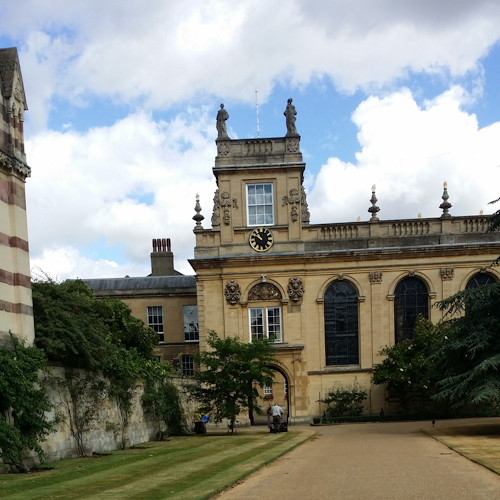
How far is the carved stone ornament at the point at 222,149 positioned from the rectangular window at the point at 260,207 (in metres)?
2.41

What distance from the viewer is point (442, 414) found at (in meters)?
38.0

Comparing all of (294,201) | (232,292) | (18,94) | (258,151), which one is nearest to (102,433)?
(18,94)

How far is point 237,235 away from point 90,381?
21487mm

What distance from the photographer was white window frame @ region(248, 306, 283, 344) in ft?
134

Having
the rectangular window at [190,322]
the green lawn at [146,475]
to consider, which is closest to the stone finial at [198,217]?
the rectangular window at [190,322]

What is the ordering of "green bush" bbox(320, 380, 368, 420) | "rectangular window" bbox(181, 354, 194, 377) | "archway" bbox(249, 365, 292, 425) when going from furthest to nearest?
"rectangular window" bbox(181, 354, 194, 377)
"archway" bbox(249, 365, 292, 425)
"green bush" bbox(320, 380, 368, 420)

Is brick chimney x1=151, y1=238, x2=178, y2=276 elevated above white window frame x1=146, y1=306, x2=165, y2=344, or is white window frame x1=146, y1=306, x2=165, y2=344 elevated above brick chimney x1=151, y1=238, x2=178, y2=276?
brick chimney x1=151, y1=238, x2=178, y2=276

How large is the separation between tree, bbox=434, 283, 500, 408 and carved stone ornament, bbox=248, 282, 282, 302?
604 inches

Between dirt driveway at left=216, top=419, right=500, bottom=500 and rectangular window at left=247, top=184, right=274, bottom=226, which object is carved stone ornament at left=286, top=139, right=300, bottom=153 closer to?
rectangular window at left=247, top=184, right=274, bottom=226

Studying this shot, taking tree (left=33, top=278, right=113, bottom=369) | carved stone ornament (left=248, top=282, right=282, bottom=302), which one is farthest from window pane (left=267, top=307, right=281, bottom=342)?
tree (left=33, top=278, right=113, bottom=369)

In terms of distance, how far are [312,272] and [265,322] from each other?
4061 millimetres

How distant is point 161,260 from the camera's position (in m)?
53.9

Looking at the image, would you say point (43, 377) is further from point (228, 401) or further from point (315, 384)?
point (315, 384)

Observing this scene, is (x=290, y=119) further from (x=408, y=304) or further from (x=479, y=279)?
(x=479, y=279)
